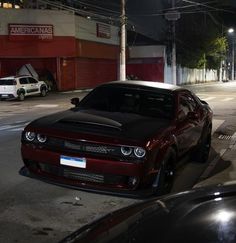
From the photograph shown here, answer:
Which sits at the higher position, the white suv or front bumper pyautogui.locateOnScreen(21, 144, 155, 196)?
front bumper pyautogui.locateOnScreen(21, 144, 155, 196)

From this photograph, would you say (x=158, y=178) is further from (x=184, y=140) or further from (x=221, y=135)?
(x=221, y=135)

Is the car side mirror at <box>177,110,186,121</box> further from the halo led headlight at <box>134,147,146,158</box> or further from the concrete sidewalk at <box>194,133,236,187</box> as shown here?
the halo led headlight at <box>134,147,146,158</box>

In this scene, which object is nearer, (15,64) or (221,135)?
(221,135)

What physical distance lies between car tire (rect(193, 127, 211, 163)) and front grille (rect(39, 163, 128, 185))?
3.09 meters

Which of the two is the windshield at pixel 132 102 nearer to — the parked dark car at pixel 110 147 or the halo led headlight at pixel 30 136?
the parked dark car at pixel 110 147

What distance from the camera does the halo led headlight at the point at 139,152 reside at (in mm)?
6730

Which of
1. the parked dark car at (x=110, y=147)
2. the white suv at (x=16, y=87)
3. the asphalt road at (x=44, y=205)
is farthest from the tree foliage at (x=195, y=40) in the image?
the parked dark car at (x=110, y=147)

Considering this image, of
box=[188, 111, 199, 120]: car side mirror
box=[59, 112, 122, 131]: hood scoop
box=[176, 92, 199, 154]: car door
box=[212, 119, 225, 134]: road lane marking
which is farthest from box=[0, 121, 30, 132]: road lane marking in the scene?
box=[59, 112, 122, 131]: hood scoop

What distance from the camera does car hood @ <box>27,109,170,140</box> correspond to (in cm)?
695

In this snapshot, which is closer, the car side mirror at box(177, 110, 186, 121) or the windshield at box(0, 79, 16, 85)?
the car side mirror at box(177, 110, 186, 121)

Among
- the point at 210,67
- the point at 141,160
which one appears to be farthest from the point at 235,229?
the point at 210,67

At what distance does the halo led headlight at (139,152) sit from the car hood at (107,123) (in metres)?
0.15

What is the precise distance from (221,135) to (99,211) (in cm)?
888

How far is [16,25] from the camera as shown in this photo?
1564 inches
